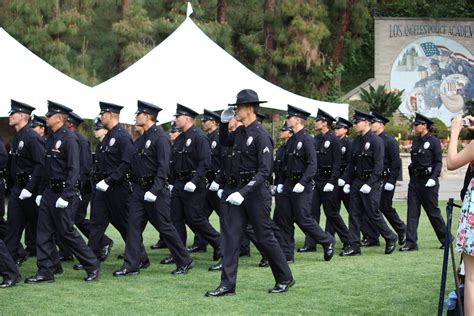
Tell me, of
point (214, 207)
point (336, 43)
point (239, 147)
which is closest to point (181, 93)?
point (214, 207)

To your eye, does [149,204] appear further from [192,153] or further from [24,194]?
[192,153]

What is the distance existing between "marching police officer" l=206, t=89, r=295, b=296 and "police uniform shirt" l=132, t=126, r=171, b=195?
1268 mm

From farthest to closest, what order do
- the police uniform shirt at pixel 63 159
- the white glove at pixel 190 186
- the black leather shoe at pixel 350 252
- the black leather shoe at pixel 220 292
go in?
the black leather shoe at pixel 350 252 < the white glove at pixel 190 186 < the police uniform shirt at pixel 63 159 < the black leather shoe at pixel 220 292

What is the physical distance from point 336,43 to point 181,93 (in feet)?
71.7

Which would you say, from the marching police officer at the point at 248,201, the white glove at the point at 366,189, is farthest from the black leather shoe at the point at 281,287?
the white glove at the point at 366,189

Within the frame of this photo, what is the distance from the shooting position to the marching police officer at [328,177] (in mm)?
14117

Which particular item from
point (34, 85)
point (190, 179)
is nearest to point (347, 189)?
point (190, 179)

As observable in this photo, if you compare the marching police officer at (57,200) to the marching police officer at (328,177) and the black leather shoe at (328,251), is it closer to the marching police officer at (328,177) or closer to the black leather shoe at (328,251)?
the black leather shoe at (328,251)

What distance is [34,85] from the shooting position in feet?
56.9

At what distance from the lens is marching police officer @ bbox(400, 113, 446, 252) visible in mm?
13719

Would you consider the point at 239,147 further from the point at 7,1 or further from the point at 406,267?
the point at 7,1

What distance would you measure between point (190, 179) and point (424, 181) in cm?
323

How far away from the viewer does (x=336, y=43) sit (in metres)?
39.6

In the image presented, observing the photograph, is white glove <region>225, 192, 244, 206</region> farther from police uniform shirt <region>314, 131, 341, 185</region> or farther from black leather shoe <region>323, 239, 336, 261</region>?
police uniform shirt <region>314, 131, 341, 185</region>
